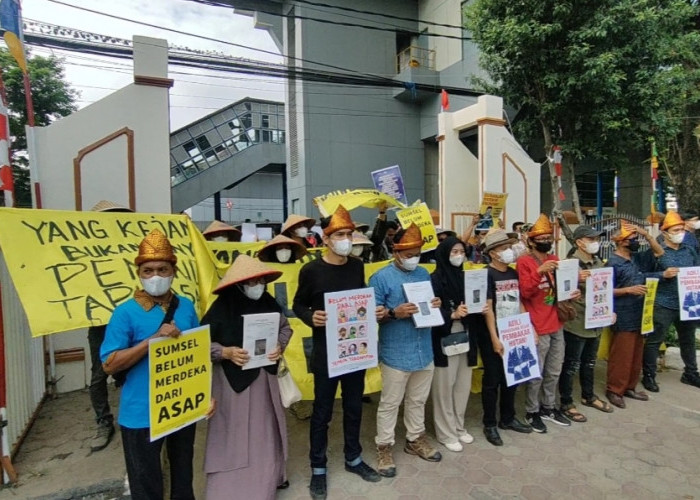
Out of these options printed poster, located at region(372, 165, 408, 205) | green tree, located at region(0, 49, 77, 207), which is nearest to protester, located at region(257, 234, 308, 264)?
printed poster, located at region(372, 165, 408, 205)

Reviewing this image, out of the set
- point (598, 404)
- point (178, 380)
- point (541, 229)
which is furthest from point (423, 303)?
point (598, 404)

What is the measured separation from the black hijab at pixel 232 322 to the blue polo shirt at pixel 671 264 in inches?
181

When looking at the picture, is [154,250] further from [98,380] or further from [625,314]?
[625,314]

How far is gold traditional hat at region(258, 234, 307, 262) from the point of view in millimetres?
3826

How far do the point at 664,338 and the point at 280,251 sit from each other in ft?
14.9

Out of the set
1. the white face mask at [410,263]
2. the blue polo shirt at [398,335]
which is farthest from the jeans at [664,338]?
the white face mask at [410,263]

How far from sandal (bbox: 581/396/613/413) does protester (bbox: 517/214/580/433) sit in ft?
1.68

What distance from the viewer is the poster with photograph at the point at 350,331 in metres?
2.98

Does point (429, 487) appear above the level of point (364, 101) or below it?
below

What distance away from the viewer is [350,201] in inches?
205

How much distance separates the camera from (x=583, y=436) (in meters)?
3.89

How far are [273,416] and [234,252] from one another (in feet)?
5.88

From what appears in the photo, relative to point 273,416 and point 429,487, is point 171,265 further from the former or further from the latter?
point 429,487

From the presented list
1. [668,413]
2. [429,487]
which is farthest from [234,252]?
[668,413]
